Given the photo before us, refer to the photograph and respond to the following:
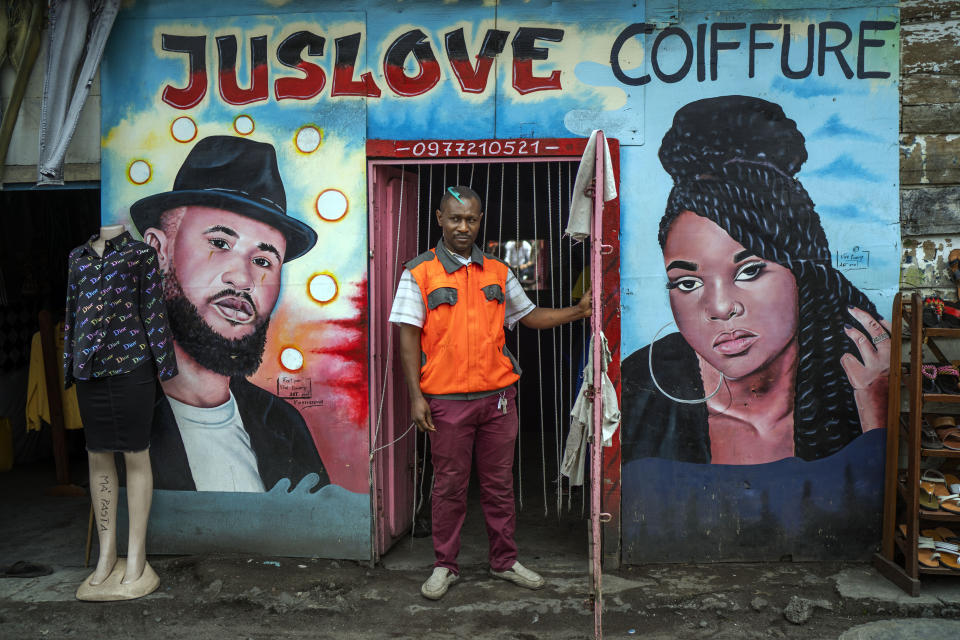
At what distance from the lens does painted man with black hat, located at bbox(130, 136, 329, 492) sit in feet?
13.9

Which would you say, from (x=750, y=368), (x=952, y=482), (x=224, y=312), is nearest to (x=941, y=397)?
(x=952, y=482)

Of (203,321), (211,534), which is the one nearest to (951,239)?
(203,321)

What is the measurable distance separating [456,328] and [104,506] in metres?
2.13

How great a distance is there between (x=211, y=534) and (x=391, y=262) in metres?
1.88

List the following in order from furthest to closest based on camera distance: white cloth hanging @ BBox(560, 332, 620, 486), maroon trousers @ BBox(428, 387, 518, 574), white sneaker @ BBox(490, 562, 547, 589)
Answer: white sneaker @ BBox(490, 562, 547, 589) → maroon trousers @ BBox(428, 387, 518, 574) → white cloth hanging @ BBox(560, 332, 620, 486)

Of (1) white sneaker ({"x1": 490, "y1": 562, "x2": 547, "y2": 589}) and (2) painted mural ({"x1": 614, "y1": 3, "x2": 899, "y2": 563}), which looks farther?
(2) painted mural ({"x1": 614, "y1": 3, "x2": 899, "y2": 563})

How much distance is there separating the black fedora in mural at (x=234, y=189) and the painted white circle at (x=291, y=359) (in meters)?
0.52

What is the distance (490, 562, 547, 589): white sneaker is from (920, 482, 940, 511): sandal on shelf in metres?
1.95

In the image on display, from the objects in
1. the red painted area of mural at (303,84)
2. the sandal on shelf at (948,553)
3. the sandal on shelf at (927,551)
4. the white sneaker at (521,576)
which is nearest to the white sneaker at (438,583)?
the white sneaker at (521,576)

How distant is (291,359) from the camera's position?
4254mm

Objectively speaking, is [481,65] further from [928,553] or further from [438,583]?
[928,553]

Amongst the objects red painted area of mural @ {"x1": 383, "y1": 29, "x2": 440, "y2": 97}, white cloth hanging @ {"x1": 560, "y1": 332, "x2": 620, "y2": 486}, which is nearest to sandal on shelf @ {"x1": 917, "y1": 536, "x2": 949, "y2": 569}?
white cloth hanging @ {"x1": 560, "y1": 332, "x2": 620, "y2": 486}

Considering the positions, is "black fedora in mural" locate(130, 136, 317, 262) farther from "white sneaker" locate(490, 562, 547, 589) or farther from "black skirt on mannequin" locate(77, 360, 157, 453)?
"white sneaker" locate(490, 562, 547, 589)

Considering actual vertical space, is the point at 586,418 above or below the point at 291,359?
below
